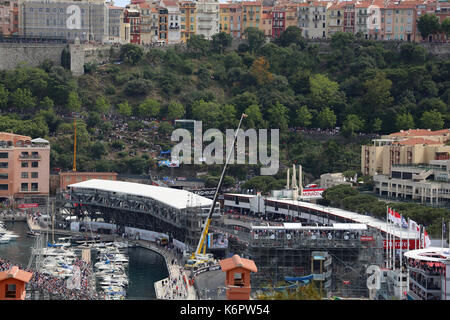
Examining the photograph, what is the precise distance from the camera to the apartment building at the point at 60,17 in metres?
64.0

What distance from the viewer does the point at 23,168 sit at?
5112 centimetres

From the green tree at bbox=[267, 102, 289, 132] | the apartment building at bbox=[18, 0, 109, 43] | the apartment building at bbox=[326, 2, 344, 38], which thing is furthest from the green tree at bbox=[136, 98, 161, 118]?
the apartment building at bbox=[326, 2, 344, 38]

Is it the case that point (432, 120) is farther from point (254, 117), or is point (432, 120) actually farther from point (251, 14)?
point (251, 14)

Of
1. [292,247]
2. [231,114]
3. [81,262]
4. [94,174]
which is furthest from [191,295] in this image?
[231,114]

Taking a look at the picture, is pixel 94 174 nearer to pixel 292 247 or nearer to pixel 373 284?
pixel 292 247

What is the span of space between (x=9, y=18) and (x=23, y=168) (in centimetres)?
1820

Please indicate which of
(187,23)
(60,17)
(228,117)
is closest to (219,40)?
(187,23)

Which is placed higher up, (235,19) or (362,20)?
(235,19)

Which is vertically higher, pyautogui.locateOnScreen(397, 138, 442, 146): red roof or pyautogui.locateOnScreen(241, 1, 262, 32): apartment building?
pyautogui.locateOnScreen(241, 1, 262, 32): apartment building

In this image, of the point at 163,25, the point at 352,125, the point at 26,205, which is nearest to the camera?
the point at 26,205

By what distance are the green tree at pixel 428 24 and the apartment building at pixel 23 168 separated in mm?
28032

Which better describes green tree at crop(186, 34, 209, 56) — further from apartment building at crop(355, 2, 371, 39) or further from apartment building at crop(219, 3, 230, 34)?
apartment building at crop(355, 2, 371, 39)

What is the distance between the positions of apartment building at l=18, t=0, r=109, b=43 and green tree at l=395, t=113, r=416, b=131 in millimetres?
22373

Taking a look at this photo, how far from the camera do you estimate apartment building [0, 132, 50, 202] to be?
50875mm
